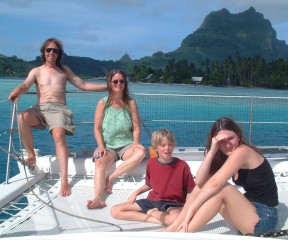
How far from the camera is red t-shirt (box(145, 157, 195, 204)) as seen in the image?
386 centimetres

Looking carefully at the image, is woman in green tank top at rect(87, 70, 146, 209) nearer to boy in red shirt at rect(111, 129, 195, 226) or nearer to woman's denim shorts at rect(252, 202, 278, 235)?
boy in red shirt at rect(111, 129, 195, 226)

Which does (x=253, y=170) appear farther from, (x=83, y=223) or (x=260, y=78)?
(x=260, y=78)

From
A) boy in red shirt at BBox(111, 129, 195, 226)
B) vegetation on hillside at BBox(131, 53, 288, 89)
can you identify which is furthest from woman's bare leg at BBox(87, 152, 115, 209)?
vegetation on hillside at BBox(131, 53, 288, 89)

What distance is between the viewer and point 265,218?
3186mm

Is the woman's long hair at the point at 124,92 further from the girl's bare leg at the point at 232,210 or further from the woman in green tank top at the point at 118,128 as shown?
the girl's bare leg at the point at 232,210

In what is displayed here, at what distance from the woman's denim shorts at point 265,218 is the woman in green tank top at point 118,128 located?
5.67 feet

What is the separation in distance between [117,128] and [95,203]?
1.03m

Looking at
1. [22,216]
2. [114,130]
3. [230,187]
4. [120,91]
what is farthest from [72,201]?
[230,187]

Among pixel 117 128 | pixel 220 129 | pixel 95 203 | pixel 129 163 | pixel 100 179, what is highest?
pixel 220 129

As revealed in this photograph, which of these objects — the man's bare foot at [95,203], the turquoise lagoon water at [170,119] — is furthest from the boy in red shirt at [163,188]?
the turquoise lagoon water at [170,119]

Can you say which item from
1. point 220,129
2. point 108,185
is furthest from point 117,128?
point 220,129

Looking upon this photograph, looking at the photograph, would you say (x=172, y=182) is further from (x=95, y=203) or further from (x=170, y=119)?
(x=170, y=119)

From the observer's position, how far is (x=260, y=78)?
90.8 m

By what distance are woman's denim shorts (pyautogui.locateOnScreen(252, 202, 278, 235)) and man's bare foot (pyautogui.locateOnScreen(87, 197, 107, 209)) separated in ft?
5.13
